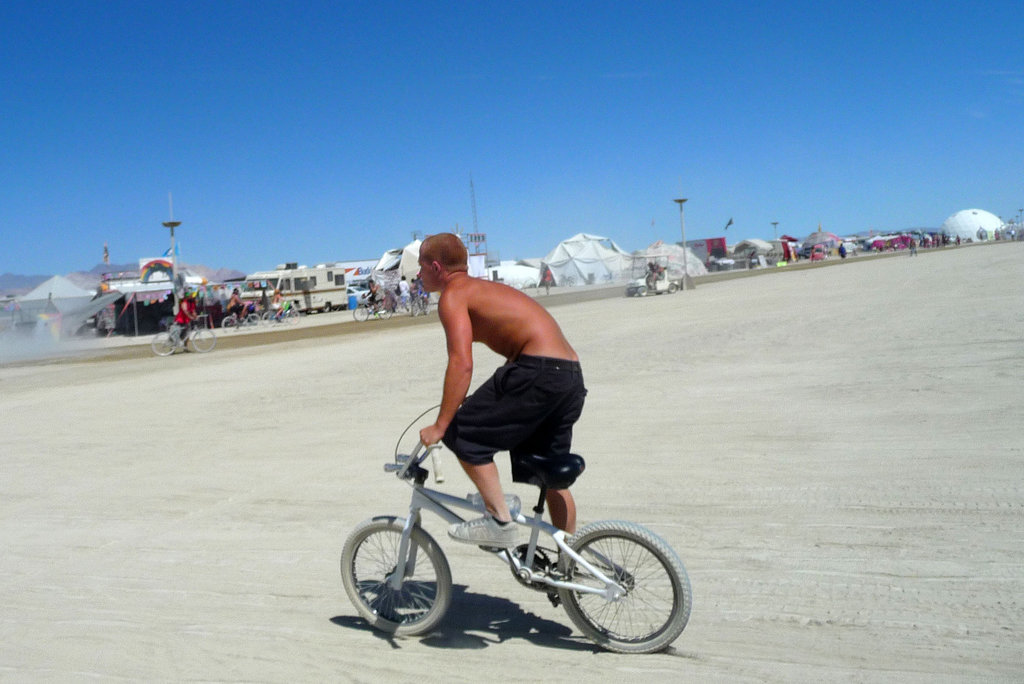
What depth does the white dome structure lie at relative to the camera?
145875 mm

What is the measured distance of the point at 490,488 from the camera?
3908 mm

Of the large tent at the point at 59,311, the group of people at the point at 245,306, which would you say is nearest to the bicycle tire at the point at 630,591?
the group of people at the point at 245,306

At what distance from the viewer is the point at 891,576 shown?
15.1 ft

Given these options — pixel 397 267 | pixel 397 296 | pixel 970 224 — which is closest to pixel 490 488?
pixel 397 296

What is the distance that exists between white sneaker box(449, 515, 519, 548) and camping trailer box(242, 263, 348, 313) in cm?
4408

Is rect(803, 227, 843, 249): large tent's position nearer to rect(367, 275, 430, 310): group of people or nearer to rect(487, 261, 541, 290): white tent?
rect(487, 261, 541, 290): white tent

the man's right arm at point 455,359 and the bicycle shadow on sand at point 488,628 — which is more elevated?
the man's right arm at point 455,359

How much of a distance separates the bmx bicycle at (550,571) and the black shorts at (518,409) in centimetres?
14

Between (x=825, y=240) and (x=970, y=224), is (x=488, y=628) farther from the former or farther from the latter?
(x=970, y=224)

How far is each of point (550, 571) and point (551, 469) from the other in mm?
533

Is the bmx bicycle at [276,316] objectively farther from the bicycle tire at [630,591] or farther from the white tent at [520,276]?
the bicycle tire at [630,591]

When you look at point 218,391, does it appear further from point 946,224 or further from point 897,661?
point 946,224

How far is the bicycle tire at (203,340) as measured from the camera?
24.6m

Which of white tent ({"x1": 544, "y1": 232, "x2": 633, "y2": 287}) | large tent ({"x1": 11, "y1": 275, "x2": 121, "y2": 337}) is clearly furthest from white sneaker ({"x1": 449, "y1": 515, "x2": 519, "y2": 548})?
white tent ({"x1": 544, "y1": 232, "x2": 633, "y2": 287})
